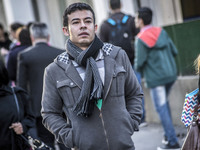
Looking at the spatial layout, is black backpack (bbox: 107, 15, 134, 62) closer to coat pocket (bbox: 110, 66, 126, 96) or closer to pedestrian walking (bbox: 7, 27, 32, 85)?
pedestrian walking (bbox: 7, 27, 32, 85)

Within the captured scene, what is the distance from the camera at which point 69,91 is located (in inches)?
132

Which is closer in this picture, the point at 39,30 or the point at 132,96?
the point at 132,96

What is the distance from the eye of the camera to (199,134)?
137 inches

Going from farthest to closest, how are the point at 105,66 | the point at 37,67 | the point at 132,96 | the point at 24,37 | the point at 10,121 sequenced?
1. the point at 24,37
2. the point at 37,67
3. the point at 10,121
4. the point at 132,96
5. the point at 105,66

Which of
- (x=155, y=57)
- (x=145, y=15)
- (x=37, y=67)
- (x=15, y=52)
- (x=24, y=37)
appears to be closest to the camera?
(x=37, y=67)

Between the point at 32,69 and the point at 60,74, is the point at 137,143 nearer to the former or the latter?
the point at 32,69

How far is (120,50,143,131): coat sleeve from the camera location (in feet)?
11.4

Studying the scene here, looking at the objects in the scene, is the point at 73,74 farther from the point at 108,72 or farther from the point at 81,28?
the point at 81,28

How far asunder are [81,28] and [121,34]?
3686 millimetres

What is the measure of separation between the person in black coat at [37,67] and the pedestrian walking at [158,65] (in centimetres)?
124

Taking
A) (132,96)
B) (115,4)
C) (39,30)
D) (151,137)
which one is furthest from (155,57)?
(132,96)

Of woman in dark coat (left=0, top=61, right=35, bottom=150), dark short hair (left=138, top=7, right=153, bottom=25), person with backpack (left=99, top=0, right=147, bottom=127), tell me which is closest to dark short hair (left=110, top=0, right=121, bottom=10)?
person with backpack (left=99, top=0, right=147, bottom=127)

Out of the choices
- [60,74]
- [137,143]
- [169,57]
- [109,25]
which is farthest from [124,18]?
[60,74]

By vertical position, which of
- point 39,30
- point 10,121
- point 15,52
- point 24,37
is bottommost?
point 10,121
